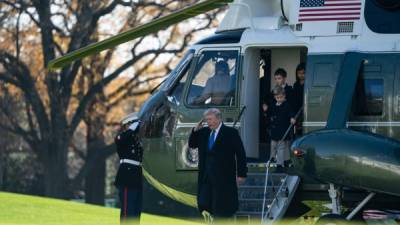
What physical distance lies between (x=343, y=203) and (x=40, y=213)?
9.96 meters

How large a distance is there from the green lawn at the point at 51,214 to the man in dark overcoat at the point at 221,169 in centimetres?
651

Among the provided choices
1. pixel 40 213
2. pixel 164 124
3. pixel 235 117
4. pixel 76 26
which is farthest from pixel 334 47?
pixel 76 26

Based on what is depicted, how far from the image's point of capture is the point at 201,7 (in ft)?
54.3

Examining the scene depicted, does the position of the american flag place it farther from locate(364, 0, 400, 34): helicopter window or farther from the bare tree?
the bare tree

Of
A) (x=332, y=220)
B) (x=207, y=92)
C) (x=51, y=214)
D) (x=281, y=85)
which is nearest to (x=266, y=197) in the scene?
(x=332, y=220)

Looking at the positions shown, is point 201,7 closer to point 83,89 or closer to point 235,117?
point 235,117

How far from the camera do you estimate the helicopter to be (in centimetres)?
1465

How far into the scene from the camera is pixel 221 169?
1482 cm

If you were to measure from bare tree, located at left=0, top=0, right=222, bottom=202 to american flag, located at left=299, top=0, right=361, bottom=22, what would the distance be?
2658 cm

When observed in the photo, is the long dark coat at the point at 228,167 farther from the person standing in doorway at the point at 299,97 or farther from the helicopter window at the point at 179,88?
the helicopter window at the point at 179,88

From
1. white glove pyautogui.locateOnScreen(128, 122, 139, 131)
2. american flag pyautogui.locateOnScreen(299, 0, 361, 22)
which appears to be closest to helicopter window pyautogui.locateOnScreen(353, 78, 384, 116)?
american flag pyautogui.locateOnScreen(299, 0, 361, 22)

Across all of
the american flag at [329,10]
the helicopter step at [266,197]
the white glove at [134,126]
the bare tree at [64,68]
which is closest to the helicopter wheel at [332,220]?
the helicopter step at [266,197]

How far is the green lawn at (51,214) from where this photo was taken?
869 inches

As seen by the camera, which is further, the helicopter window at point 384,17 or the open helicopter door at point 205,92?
the open helicopter door at point 205,92
